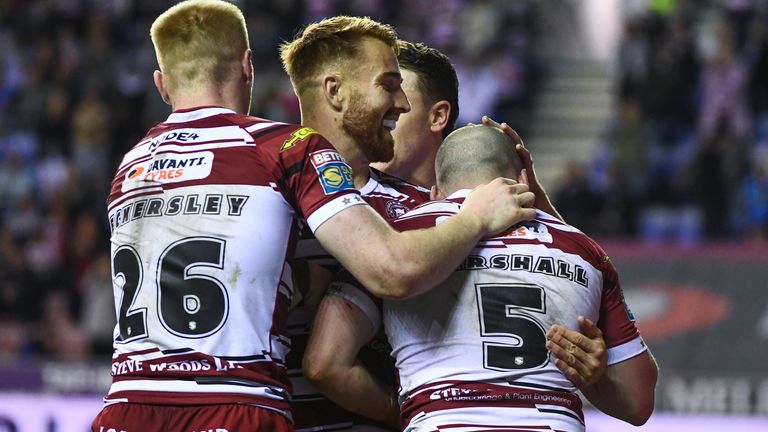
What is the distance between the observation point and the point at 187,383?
352cm

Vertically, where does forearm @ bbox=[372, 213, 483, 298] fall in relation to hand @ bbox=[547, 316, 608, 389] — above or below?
above

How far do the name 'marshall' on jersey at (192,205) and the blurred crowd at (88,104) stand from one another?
9.21 m

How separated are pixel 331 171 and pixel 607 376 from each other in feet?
3.54

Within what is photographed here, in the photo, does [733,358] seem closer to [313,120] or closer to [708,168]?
[708,168]

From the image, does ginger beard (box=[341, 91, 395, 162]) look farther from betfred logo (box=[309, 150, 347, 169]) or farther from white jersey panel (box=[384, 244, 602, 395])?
white jersey panel (box=[384, 244, 602, 395])

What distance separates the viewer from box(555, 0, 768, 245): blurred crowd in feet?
41.3

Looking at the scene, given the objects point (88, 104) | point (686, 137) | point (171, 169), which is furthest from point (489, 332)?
point (88, 104)

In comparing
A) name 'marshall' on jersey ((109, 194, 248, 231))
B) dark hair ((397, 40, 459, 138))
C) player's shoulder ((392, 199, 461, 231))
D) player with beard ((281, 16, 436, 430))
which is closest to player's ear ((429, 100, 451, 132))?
dark hair ((397, 40, 459, 138))

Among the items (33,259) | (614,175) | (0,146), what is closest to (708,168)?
(614,175)

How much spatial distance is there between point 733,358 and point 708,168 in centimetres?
264

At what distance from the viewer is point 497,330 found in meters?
3.63

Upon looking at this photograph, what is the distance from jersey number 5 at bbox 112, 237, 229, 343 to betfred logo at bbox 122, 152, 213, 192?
0.65ft

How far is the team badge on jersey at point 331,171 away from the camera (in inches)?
141

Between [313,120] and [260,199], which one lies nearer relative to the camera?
[260,199]
